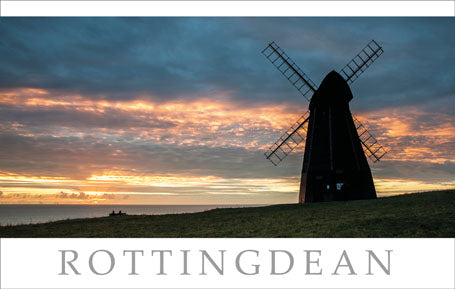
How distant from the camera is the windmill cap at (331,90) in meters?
33.0

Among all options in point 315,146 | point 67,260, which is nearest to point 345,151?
point 315,146

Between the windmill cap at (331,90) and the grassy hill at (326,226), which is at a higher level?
the windmill cap at (331,90)

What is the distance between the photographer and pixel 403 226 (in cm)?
1703

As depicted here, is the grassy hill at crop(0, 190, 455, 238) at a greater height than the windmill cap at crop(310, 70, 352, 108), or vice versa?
the windmill cap at crop(310, 70, 352, 108)

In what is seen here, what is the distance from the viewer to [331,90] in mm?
33094

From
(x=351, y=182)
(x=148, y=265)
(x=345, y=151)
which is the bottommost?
(x=148, y=265)

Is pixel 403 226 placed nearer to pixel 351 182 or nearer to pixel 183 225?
pixel 183 225

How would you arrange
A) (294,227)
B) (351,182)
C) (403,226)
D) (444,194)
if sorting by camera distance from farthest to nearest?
(351,182) → (444,194) → (294,227) → (403,226)

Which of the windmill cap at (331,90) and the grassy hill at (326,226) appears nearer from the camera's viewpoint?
the grassy hill at (326,226)

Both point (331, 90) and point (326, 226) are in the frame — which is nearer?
point (326, 226)

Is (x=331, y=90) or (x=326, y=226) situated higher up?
(x=331, y=90)

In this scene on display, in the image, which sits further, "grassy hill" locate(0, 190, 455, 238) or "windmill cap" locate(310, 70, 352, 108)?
"windmill cap" locate(310, 70, 352, 108)

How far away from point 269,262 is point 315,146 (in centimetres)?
2161

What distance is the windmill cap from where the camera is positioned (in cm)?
3303
